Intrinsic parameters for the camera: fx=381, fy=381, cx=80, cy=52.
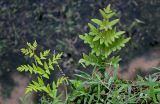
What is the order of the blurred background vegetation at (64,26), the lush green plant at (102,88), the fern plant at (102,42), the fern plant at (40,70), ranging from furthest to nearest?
the blurred background vegetation at (64,26) < the fern plant at (102,42) < the fern plant at (40,70) < the lush green plant at (102,88)

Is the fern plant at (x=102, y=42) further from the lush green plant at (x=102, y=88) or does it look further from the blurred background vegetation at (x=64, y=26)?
the blurred background vegetation at (x=64, y=26)

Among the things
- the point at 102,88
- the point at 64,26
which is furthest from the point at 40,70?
the point at 64,26

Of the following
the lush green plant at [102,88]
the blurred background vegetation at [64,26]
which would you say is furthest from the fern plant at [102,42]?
the blurred background vegetation at [64,26]

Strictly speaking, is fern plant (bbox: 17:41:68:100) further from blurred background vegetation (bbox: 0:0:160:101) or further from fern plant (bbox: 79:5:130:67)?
blurred background vegetation (bbox: 0:0:160:101)

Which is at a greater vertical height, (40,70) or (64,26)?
(40,70)

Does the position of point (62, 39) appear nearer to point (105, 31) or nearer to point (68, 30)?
point (68, 30)

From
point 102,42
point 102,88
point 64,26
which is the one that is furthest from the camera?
point 64,26

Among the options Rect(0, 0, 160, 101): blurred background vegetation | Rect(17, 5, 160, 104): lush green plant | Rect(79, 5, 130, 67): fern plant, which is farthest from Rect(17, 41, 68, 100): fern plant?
Rect(0, 0, 160, 101): blurred background vegetation

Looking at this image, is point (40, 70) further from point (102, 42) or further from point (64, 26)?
point (64, 26)

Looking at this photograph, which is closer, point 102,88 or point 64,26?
point 102,88

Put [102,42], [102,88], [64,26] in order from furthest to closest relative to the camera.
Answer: [64,26]
[102,42]
[102,88]
